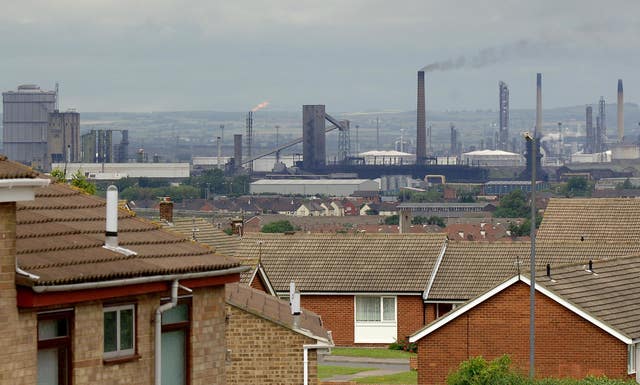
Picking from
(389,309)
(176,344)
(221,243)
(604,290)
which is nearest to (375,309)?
(389,309)

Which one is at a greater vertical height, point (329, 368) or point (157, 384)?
point (157, 384)

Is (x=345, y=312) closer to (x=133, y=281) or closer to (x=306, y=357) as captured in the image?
(x=306, y=357)

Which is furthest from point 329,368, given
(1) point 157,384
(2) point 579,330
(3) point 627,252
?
(1) point 157,384

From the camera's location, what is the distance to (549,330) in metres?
31.3

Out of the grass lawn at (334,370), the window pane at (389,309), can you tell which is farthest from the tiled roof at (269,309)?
the window pane at (389,309)

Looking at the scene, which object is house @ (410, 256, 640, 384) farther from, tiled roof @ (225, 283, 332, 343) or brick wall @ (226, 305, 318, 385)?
brick wall @ (226, 305, 318, 385)

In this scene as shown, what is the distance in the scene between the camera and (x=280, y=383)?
2098 cm

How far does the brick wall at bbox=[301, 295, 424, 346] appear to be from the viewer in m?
47.0

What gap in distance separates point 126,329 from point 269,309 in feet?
32.7

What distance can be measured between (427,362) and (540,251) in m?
16.7

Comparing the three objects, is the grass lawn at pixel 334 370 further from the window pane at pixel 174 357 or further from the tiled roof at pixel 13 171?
the tiled roof at pixel 13 171

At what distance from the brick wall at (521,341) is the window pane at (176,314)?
61.6 ft

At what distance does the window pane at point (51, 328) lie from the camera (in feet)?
36.4

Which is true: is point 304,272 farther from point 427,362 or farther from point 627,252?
point 427,362
